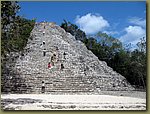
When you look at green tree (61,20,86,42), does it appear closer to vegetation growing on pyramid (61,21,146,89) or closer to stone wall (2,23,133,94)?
vegetation growing on pyramid (61,21,146,89)

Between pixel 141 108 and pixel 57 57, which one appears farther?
pixel 57 57

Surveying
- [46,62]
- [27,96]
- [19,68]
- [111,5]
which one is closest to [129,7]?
[111,5]

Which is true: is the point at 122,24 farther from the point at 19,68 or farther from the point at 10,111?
the point at 19,68

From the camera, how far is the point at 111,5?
25.3ft

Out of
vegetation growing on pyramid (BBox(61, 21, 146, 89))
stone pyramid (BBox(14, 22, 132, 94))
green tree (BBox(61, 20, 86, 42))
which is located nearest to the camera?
vegetation growing on pyramid (BBox(61, 21, 146, 89))

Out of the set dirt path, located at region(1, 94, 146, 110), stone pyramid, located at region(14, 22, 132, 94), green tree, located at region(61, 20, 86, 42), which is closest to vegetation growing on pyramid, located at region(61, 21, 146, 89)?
green tree, located at region(61, 20, 86, 42)

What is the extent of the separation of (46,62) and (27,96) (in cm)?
484

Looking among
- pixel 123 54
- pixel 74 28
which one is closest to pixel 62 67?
pixel 74 28

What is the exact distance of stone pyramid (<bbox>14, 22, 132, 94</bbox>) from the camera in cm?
1174

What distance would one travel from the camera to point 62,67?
13586mm

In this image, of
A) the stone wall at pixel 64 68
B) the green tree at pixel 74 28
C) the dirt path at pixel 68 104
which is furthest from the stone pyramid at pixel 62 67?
the dirt path at pixel 68 104

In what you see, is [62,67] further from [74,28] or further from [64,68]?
[74,28]

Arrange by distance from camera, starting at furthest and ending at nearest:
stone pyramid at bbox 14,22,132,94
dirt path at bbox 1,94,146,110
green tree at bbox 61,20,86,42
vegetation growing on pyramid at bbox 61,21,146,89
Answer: stone pyramid at bbox 14,22,132,94 → green tree at bbox 61,20,86,42 → vegetation growing on pyramid at bbox 61,21,146,89 → dirt path at bbox 1,94,146,110

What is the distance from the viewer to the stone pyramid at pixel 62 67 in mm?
11739
